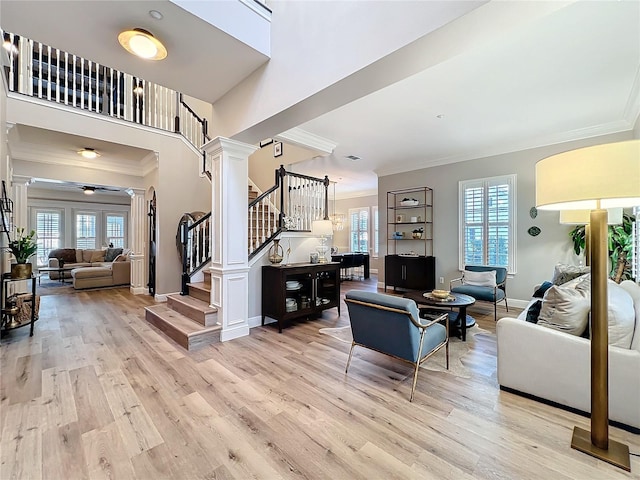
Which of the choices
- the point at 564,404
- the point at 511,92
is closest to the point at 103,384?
the point at 564,404

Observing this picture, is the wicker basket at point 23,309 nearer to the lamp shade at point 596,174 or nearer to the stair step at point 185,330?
the stair step at point 185,330

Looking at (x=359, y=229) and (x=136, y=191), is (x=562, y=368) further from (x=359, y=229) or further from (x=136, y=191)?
(x=359, y=229)

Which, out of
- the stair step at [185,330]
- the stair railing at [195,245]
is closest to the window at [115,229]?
the stair railing at [195,245]

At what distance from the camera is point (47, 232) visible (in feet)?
31.1

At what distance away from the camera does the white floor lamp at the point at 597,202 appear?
56.3 inches

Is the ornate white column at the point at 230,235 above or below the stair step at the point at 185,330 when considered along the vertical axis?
above

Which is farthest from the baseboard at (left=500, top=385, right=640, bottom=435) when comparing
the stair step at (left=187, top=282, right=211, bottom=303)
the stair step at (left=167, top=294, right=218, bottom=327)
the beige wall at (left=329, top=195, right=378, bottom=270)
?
the beige wall at (left=329, top=195, right=378, bottom=270)

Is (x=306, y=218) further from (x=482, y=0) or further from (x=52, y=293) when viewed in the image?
(x=52, y=293)

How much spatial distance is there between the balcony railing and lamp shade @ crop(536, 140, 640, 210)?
561 centimetres

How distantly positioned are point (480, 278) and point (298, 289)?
318 cm

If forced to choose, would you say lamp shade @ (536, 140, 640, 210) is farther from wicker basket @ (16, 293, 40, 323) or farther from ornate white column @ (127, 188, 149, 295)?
ornate white column @ (127, 188, 149, 295)

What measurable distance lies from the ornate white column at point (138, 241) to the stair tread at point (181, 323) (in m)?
2.70

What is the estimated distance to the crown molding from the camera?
4494 millimetres

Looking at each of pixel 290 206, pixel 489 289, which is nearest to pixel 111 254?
pixel 290 206
